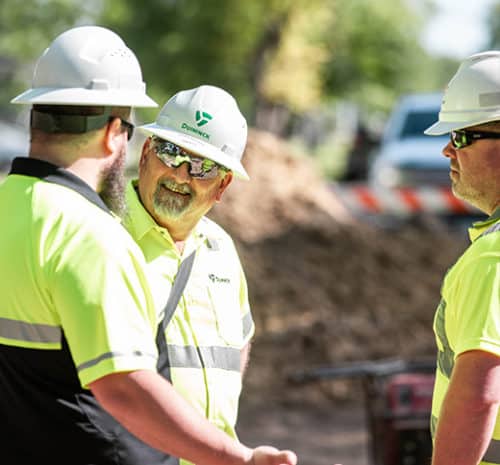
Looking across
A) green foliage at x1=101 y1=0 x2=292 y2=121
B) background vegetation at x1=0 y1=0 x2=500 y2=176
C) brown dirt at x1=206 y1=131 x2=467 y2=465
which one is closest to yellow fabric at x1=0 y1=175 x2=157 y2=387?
brown dirt at x1=206 y1=131 x2=467 y2=465

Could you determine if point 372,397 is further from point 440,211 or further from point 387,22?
point 387,22

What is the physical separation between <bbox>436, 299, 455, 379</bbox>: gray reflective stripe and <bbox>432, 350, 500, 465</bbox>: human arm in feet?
0.84

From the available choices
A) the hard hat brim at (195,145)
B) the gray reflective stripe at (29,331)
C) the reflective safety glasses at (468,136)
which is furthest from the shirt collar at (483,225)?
the gray reflective stripe at (29,331)

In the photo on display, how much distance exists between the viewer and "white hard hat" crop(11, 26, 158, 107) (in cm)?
294

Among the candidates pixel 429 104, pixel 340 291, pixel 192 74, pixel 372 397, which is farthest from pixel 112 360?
pixel 192 74

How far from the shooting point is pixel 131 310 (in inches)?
106

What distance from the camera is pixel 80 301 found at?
2.63m

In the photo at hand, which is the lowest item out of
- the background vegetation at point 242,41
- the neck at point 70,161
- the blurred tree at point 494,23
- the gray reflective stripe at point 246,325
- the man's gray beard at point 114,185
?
the blurred tree at point 494,23

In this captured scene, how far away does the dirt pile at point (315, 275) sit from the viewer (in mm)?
10422

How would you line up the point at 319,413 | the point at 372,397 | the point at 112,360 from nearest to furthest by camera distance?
the point at 112,360, the point at 372,397, the point at 319,413

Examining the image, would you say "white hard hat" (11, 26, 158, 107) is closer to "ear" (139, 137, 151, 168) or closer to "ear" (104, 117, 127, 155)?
"ear" (104, 117, 127, 155)

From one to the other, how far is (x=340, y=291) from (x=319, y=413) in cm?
239

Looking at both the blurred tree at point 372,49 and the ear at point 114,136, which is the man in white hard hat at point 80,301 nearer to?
the ear at point 114,136

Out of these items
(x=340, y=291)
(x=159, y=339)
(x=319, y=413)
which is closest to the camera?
(x=159, y=339)
